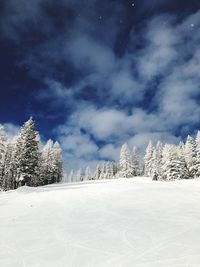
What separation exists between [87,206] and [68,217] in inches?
131

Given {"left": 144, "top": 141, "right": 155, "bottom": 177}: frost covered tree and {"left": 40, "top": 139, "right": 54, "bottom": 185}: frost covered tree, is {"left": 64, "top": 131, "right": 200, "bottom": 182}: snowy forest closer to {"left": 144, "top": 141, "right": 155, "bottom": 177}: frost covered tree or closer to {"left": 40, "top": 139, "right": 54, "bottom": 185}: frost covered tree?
{"left": 144, "top": 141, "right": 155, "bottom": 177}: frost covered tree

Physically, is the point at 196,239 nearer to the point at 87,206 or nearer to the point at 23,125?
the point at 87,206

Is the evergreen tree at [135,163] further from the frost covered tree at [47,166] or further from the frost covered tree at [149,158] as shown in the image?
the frost covered tree at [47,166]

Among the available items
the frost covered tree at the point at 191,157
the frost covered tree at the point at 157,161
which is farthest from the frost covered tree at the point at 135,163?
the frost covered tree at the point at 191,157

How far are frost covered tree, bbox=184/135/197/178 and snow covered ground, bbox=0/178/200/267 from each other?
56.2 meters

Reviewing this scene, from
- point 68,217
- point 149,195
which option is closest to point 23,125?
point 149,195

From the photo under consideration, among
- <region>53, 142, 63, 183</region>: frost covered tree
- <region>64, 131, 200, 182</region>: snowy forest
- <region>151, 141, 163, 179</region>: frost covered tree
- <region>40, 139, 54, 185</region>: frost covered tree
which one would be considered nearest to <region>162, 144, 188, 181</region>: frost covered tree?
<region>64, 131, 200, 182</region>: snowy forest

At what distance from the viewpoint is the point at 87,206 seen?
18812mm

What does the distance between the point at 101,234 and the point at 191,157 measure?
66396mm

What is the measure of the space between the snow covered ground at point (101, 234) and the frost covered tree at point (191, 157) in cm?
5620

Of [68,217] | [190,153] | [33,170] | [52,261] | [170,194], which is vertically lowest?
[52,261]

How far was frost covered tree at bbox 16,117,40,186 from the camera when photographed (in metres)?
52.5

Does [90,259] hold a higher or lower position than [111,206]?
lower

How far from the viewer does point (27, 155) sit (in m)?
53.2
